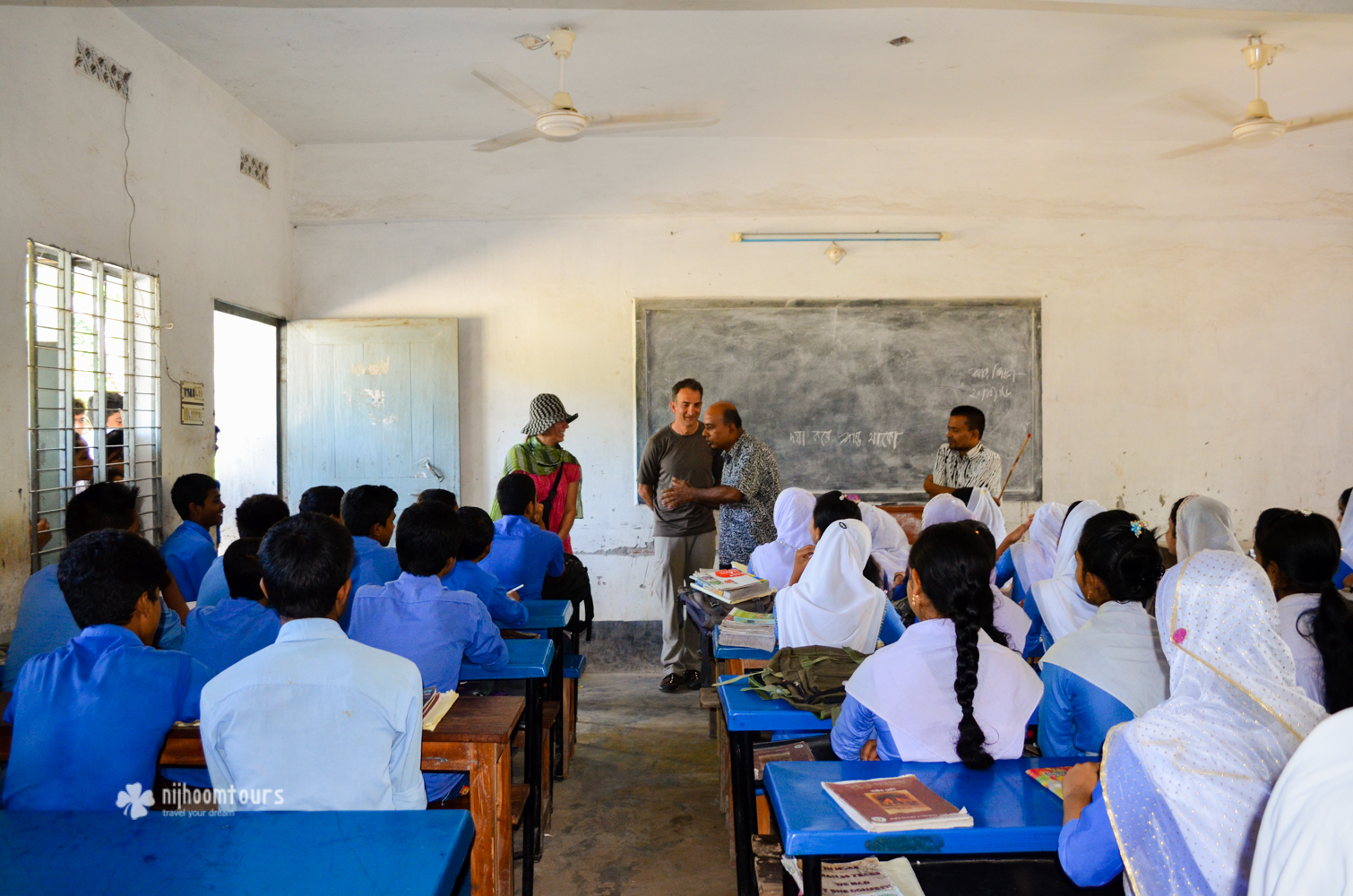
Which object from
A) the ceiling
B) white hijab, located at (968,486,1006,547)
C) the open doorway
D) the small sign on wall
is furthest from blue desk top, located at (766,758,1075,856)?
the open doorway

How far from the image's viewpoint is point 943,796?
154cm

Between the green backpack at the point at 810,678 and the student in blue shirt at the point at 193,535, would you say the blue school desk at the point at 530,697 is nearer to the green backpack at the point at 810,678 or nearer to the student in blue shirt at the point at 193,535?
the green backpack at the point at 810,678

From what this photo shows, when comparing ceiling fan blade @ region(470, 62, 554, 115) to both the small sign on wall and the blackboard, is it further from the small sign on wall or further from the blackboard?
the small sign on wall

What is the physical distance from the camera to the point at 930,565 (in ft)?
5.96

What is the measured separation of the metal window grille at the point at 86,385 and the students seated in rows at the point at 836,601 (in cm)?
277

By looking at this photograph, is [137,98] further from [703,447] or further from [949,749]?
[949,749]

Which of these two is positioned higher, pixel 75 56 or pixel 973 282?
pixel 75 56

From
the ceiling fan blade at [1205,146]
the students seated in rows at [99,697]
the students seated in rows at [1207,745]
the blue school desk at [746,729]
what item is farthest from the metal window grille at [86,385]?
the ceiling fan blade at [1205,146]

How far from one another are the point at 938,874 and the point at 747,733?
626mm

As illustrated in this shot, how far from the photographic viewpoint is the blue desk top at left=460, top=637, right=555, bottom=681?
94.0 inches

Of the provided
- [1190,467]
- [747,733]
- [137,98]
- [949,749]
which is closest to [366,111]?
[137,98]

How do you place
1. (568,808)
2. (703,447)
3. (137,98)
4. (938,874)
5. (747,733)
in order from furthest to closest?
(703,447) → (137,98) → (568,808) → (747,733) → (938,874)

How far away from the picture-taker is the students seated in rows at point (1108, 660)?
178cm

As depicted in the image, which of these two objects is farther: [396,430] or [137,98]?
[396,430]
